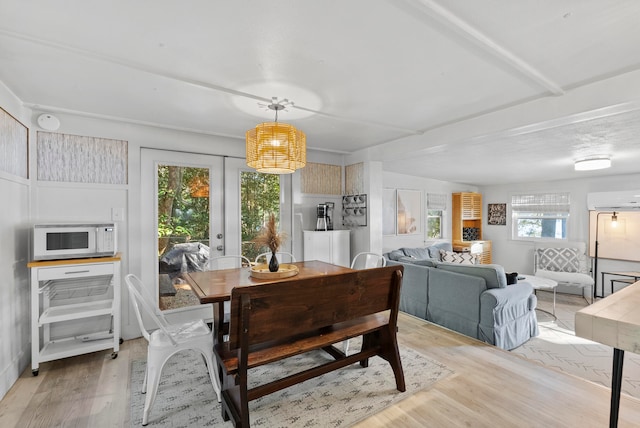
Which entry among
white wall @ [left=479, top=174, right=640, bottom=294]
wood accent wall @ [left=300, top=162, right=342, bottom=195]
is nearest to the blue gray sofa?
wood accent wall @ [left=300, top=162, right=342, bottom=195]

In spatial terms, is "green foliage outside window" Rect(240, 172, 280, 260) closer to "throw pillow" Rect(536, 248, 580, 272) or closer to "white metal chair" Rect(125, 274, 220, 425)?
"white metal chair" Rect(125, 274, 220, 425)

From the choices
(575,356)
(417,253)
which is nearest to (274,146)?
(575,356)

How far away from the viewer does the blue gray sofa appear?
10.2 ft

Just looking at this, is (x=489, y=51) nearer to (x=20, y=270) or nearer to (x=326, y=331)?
(x=326, y=331)

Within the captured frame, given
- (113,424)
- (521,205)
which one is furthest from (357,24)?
(521,205)

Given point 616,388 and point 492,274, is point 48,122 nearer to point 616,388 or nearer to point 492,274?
point 616,388

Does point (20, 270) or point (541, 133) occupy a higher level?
point (541, 133)

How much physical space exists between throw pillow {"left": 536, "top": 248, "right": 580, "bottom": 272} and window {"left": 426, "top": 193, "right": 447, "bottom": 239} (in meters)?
2.00

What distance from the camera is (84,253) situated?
8.93 feet

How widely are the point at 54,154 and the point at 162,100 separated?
132 cm

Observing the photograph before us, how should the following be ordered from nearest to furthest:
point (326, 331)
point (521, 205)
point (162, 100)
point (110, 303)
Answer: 1. point (326, 331)
2. point (162, 100)
3. point (110, 303)
4. point (521, 205)

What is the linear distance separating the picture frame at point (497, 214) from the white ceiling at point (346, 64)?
383 centimetres

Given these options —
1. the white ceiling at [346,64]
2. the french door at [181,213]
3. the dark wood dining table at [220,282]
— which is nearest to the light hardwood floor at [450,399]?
the dark wood dining table at [220,282]

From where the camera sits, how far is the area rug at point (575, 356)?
2812mm
